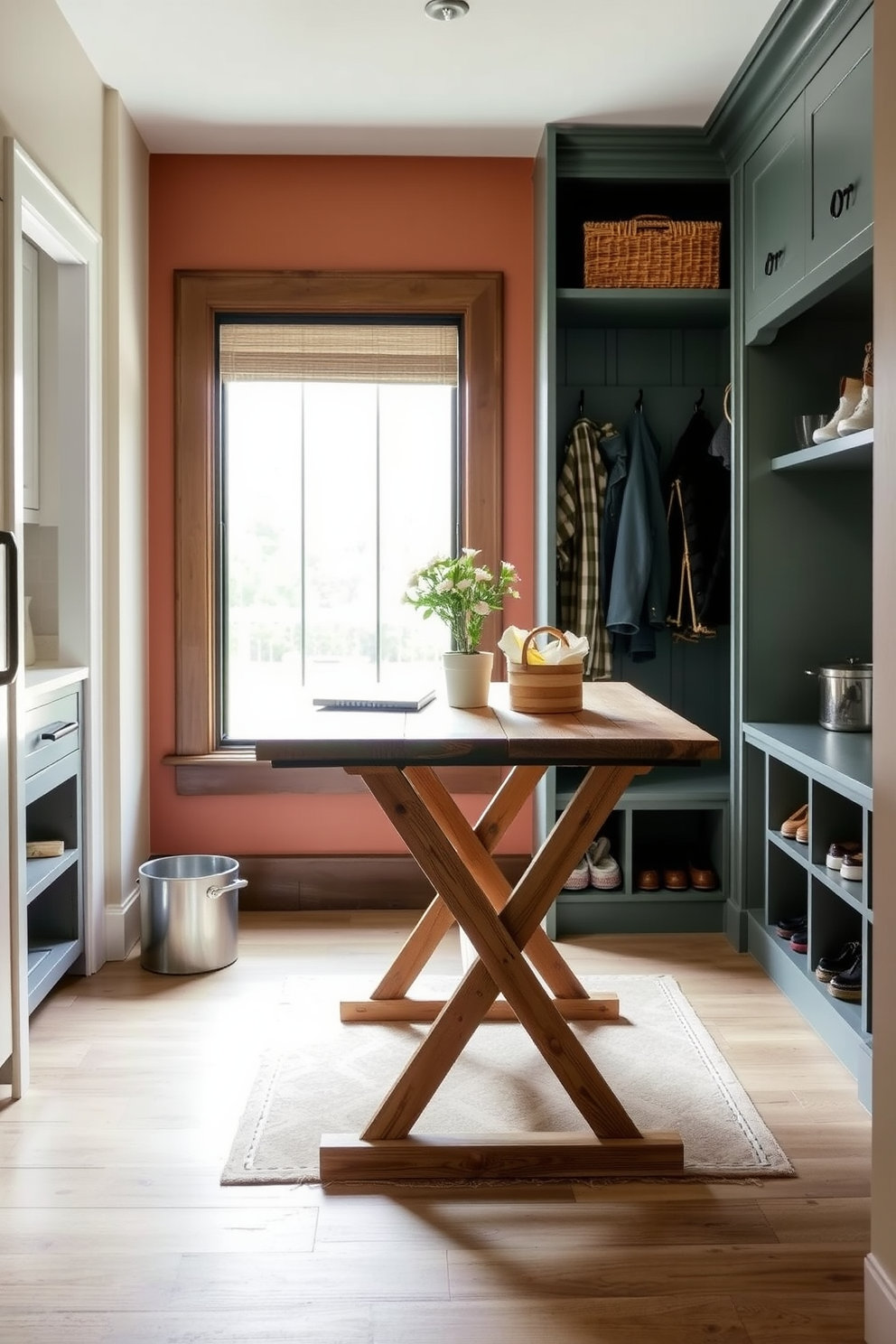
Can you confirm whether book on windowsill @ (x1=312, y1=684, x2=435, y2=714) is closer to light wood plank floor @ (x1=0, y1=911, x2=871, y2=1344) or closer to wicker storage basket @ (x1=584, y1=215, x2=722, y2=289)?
light wood plank floor @ (x1=0, y1=911, x2=871, y2=1344)

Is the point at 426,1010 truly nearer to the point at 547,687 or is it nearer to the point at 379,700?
the point at 379,700

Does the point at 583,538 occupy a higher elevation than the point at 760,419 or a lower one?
lower

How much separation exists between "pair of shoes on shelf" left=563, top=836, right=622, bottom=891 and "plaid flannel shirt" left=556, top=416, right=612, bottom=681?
618mm

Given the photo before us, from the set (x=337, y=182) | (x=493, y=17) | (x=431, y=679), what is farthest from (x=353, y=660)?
(x=493, y=17)

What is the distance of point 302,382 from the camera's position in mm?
4258

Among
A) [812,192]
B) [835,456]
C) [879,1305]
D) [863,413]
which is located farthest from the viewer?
[835,456]

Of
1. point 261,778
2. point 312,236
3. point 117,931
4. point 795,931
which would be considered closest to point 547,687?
point 795,931

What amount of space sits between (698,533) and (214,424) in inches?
70.8

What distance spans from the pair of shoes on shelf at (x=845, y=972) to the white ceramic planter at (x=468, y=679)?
1203 millimetres

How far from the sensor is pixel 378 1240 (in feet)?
6.75

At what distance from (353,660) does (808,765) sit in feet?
6.16

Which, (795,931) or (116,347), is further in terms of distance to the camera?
(116,347)

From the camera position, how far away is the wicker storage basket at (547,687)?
2.54 meters

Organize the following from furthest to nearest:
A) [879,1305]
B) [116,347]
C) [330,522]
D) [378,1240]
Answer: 1. [330,522]
2. [116,347]
3. [378,1240]
4. [879,1305]
